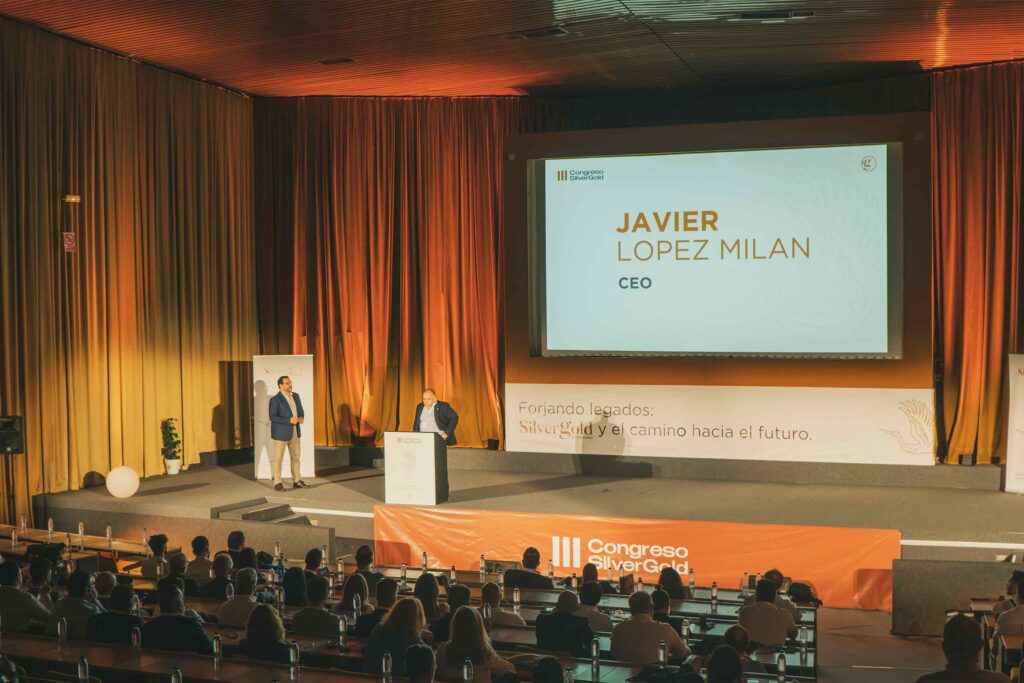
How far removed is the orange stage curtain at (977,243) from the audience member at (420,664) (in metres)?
8.23

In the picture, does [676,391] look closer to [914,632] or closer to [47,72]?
[914,632]

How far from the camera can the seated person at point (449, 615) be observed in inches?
208

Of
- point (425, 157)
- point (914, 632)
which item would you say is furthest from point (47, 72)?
point (914, 632)

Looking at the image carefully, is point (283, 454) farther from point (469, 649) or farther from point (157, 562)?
point (469, 649)

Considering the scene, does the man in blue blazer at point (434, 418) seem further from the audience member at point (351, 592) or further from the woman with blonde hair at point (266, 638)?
the woman with blonde hair at point (266, 638)

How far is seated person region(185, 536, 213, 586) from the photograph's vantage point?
7.16m

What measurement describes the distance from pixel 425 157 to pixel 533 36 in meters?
3.16

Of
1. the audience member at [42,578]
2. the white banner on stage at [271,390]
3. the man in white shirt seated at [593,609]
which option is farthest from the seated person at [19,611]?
the white banner on stage at [271,390]

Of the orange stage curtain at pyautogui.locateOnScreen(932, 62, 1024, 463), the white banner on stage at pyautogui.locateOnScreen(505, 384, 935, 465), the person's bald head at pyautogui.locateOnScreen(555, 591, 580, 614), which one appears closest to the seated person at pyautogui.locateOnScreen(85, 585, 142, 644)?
the person's bald head at pyautogui.locateOnScreen(555, 591, 580, 614)

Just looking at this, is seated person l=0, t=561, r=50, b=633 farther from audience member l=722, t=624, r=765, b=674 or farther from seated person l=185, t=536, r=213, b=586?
audience member l=722, t=624, r=765, b=674

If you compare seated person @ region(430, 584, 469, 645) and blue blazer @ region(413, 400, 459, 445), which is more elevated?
blue blazer @ region(413, 400, 459, 445)

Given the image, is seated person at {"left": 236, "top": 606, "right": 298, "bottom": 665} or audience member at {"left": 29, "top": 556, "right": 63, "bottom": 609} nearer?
seated person at {"left": 236, "top": 606, "right": 298, "bottom": 665}

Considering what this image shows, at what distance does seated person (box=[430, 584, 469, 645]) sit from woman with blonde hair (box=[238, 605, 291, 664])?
0.75m

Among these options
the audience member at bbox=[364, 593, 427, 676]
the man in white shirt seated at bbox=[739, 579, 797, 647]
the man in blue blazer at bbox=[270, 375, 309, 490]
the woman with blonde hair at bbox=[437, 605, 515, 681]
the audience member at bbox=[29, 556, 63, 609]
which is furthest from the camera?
the man in blue blazer at bbox=[270, 375, 309, 490]
